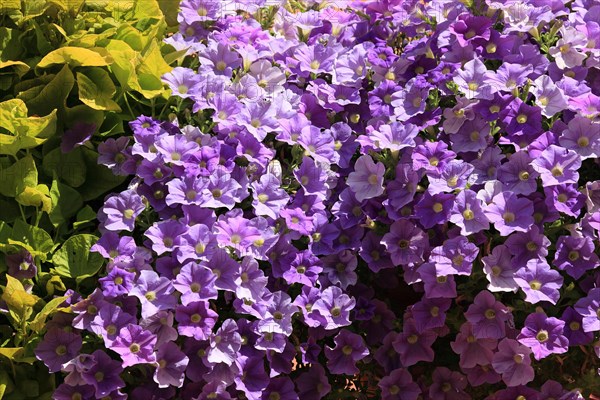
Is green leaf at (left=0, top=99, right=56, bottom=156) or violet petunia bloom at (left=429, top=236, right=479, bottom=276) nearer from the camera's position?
violet petunia bloom at (left=429, top=236, right=479, bottom=276)

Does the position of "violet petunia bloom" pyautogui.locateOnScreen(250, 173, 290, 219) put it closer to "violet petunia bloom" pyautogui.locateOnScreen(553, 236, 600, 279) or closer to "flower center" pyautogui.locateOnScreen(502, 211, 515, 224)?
"flower center" pyautogui.locateOnScreen(502, 211, 515, 224)

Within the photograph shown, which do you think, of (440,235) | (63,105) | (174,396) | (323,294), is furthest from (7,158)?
(440,235)

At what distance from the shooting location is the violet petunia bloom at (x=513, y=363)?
1.89 m

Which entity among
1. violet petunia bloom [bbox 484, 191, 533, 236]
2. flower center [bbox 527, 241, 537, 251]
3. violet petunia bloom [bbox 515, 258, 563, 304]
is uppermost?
violet petunia bloom [bbox 484, 191, 533, 236]

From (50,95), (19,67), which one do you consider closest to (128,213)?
(50,95)

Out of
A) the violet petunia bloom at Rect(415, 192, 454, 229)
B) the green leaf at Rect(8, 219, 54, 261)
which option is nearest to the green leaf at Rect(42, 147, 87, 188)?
the green leaf at Rect(8, 219, 54, 261)

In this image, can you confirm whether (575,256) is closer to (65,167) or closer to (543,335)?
(543,335)

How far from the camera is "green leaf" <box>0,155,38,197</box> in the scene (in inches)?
77.8

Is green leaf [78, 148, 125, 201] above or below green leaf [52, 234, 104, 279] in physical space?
above

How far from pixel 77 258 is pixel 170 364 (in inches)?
12.4

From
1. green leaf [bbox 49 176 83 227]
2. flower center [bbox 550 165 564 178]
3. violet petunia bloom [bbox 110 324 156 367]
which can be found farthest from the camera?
green leaf [bbox 49 176 83 227]

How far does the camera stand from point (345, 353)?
1991 millimetres

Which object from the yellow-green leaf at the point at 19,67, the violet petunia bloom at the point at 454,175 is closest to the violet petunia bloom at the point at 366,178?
the violet petunia bloom at the point at 454,175

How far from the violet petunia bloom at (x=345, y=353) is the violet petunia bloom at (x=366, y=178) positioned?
1.01 ft
